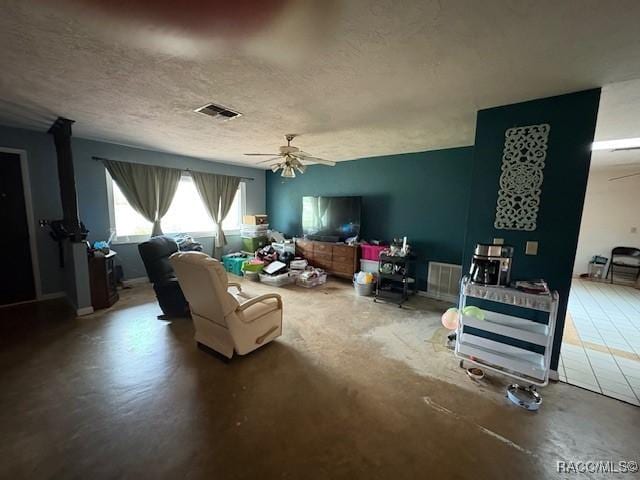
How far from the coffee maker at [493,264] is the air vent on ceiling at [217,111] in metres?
2.81

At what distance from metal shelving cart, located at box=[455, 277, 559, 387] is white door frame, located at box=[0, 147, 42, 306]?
18.2ft

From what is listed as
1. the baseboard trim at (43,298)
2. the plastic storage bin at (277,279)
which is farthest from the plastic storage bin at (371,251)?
the baseboard trim at (43,298)

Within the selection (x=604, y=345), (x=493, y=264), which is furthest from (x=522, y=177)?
(x=604, y=345)

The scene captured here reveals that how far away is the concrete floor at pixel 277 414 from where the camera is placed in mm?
1425

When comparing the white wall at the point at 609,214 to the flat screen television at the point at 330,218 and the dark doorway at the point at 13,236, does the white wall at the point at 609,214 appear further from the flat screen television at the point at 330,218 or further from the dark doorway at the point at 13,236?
the dark doorway at the point at 13,236

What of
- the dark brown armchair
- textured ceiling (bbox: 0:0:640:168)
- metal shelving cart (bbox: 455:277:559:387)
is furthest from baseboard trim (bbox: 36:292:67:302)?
the dark brown armchair

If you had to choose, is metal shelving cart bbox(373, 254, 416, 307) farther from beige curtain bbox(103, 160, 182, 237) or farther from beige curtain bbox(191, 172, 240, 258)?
beige curtain bbox(103, 160, 182, 237)

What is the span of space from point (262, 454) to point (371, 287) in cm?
306

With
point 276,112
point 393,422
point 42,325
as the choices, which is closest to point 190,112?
point 276,112

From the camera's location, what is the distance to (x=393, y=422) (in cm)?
172

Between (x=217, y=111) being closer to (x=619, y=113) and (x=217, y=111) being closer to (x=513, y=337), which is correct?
(x=513, y=337)

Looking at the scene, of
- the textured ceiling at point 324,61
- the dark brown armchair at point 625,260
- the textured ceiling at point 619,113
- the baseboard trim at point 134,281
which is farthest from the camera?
the dark brown armchair at point 625,260

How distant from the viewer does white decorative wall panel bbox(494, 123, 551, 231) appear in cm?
219

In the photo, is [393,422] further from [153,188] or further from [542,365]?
[153,188]
